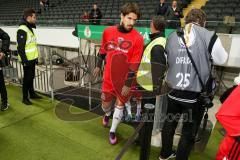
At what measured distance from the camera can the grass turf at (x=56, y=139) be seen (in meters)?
2.25

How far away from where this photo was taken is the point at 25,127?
9.07 ft

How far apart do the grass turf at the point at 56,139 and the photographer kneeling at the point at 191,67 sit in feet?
2.18

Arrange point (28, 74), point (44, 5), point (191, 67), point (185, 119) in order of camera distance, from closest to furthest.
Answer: point (191, 67) < point (185, 119) < point (28, 74) < point (44, 5)

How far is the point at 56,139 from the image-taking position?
8.27 feet

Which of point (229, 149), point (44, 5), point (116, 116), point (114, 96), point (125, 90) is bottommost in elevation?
point (116, 116)

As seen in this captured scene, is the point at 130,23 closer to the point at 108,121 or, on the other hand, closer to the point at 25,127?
the point at 108,121

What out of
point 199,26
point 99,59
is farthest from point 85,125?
point 199,26

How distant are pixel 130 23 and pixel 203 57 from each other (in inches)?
28.7

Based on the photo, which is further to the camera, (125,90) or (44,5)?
(44,5)

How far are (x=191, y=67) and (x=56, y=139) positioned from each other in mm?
1670

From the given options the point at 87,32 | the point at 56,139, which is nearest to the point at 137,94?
the point at 56,139

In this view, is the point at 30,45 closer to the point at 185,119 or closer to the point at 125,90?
the point at 125,90

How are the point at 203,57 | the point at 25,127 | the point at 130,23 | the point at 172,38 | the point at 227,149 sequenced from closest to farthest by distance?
the point at 227,149, the point at 203,57, the point at 172,38, the point at 130,23, the point at 25,127

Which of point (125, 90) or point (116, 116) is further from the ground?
point (125, 90)
